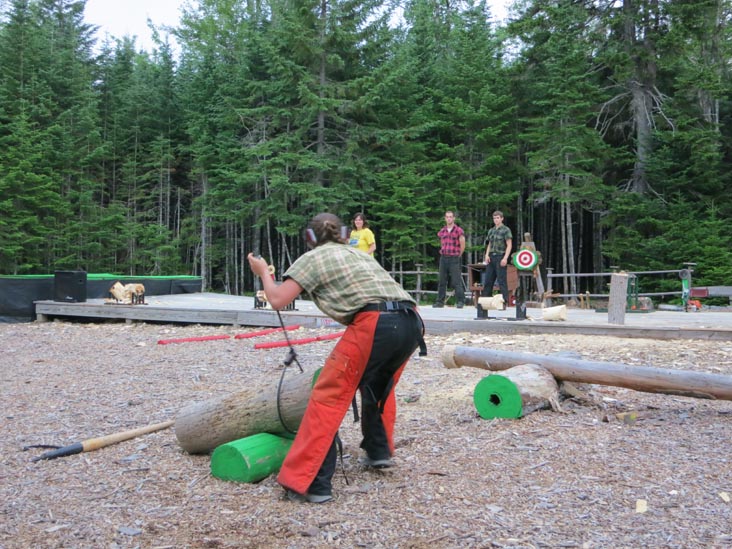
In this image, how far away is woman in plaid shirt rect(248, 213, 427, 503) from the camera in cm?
296

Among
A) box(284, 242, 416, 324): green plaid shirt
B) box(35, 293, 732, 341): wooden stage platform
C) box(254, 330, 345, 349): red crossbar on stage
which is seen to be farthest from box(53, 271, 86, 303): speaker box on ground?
box(284, 242, 416, 324): green plaid shirt

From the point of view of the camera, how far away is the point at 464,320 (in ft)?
29.6

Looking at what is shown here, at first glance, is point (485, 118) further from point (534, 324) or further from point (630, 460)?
point (630, 460)

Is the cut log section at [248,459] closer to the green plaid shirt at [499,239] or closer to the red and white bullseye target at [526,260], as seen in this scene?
the red and white bullseye target at [526,260]

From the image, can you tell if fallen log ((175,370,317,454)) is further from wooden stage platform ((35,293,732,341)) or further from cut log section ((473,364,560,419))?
wooden stage platform ((35,293,732,341))

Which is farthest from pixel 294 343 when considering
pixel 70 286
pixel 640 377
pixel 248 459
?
pixel 70 286

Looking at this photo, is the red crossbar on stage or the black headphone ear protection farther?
the red crossbar on stage

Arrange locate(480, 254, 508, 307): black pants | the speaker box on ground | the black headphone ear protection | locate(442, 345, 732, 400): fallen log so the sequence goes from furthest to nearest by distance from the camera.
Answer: the speaker box on ground
locate(480, 254, 508, 307): black pants
locate(442, 345, 732, 400): fallen log
the black headphone ear protection

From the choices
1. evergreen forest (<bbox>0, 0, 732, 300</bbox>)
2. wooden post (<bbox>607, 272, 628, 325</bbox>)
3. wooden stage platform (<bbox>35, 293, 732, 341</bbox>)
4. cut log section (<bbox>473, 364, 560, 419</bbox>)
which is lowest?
cut log section (<bbox>473, 364, 560, 419</bbox>)

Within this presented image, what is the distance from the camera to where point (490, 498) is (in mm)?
3055

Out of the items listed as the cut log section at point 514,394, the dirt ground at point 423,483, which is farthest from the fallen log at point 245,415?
the cut log section at point 514,394

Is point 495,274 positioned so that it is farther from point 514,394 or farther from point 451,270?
point 514,394

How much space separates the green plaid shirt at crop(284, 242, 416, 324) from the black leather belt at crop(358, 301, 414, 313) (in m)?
0.02

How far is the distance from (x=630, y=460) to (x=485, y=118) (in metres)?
19.9
